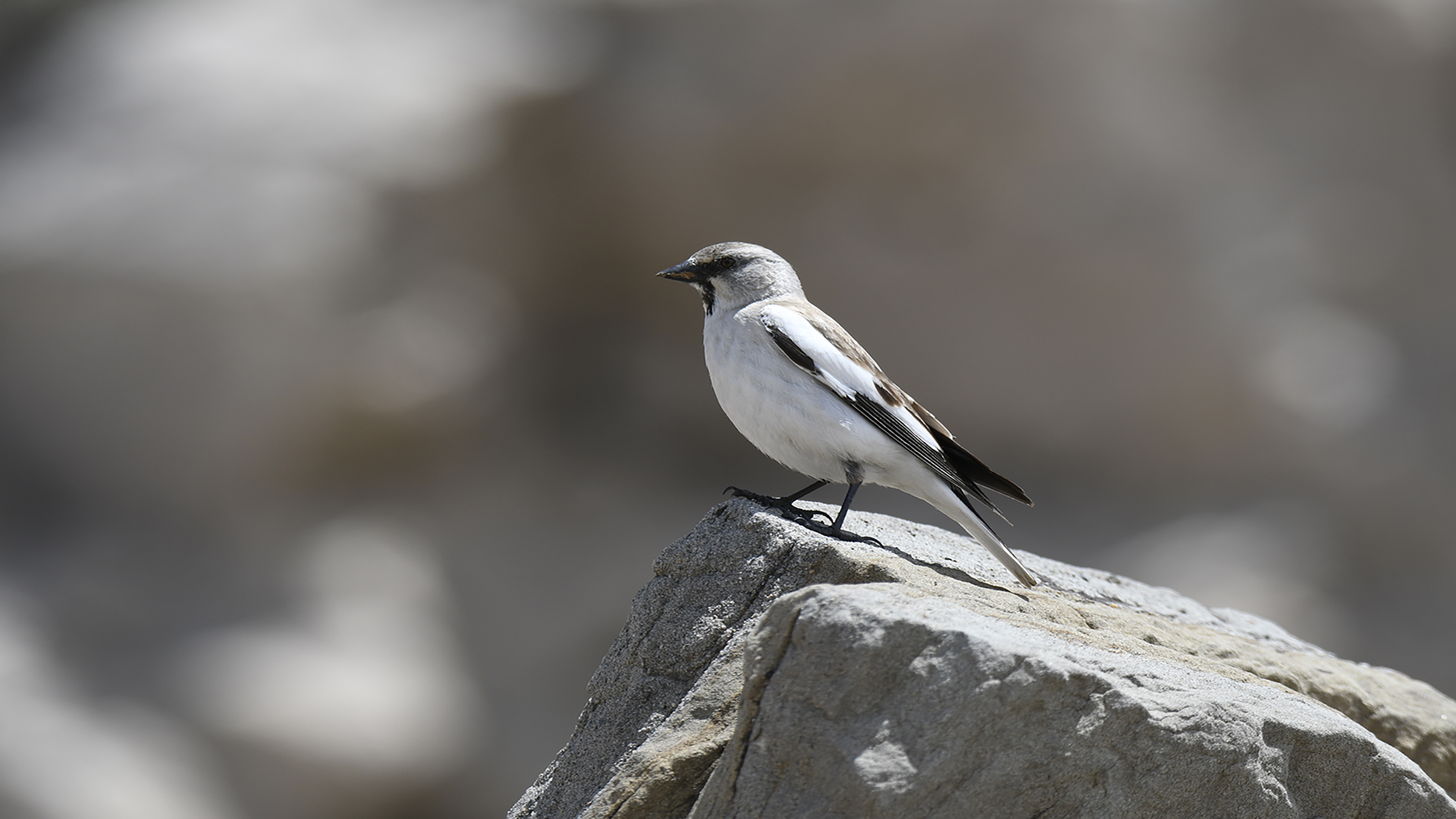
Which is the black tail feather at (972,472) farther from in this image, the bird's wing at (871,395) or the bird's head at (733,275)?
the bird's head at (733,275)

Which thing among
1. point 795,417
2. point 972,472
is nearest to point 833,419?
point 795,417

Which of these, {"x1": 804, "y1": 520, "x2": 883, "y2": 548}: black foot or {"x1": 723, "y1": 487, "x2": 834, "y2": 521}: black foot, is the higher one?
{"x1": 723, "y1": 487, "x2": 834, "y2": 521}: black foot

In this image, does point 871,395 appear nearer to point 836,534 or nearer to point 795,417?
point 795,417

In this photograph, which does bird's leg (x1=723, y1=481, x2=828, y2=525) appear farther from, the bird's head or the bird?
the bird's head

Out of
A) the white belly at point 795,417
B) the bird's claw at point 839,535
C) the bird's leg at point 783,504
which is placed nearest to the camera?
the bird's claw at point 839,535

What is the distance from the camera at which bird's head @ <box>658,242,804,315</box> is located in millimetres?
4516

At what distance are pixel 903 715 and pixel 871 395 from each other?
1836 mm

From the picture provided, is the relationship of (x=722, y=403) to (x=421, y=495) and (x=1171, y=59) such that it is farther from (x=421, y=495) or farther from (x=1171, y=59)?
(x=1171, y=59)

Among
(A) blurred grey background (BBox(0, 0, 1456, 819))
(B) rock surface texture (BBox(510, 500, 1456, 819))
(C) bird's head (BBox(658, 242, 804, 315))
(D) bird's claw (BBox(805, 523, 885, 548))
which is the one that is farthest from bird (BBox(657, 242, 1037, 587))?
(A) blurred grey background (BBox(0, 0, 1456, 819))

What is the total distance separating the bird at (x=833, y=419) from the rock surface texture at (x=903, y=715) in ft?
1.76

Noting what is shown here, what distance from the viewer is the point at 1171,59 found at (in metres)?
13.0

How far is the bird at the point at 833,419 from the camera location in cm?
400

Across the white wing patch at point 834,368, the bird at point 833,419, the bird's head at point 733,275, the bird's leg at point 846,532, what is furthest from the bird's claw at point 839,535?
the bird's head at point 733,275

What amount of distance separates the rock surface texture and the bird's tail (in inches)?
16.5
